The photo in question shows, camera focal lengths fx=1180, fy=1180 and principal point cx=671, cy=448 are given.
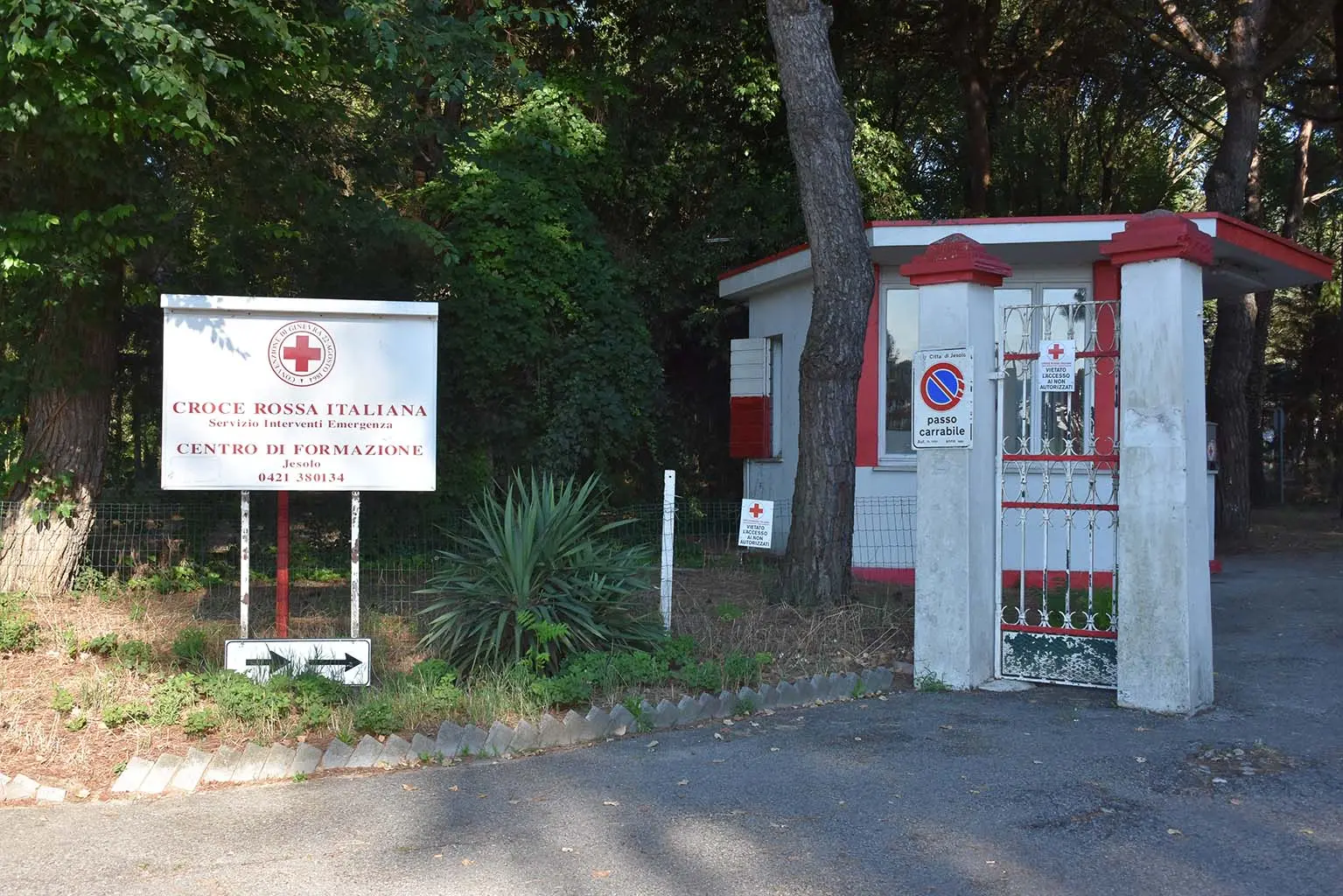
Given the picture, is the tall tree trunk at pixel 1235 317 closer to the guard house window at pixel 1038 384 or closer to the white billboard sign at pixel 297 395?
the guard house window at pixel 1038 384

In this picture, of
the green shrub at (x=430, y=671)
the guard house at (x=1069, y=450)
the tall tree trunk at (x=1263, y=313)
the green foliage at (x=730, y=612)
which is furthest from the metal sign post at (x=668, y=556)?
the tall tree trunk at (x=1263, y=313)

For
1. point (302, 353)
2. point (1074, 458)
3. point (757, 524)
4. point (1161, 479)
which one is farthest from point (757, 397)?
point (1161, 479)

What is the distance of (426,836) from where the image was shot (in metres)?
5.23

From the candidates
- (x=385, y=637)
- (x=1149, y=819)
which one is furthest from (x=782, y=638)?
(x=1149, y=819)

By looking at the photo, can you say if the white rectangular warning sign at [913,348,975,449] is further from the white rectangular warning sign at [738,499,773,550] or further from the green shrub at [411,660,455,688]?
the green shrub at [411,660,455,688]

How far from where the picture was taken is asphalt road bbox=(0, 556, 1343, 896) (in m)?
4.69

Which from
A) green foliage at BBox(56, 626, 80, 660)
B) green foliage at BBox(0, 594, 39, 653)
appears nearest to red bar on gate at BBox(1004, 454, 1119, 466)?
green foliage at BBox(56, 626, 80, 660)

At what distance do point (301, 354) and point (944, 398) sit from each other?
170 inches

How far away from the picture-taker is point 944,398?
797cm

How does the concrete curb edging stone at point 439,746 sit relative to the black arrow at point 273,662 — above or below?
below

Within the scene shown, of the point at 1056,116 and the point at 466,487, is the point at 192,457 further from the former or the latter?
the point at 1056,116

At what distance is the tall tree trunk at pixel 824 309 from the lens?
9.59 m

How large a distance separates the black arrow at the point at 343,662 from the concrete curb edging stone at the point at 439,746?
1.00 m

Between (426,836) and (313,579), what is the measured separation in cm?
722
